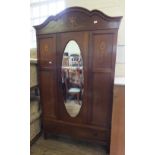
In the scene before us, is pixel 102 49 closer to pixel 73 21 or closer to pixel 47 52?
pixel 73 21

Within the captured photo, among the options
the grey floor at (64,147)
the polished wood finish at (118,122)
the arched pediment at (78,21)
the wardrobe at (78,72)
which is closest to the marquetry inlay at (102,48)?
the wardrobe at (78,72)

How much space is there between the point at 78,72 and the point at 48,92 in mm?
528

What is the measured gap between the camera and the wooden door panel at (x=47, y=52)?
2.25m

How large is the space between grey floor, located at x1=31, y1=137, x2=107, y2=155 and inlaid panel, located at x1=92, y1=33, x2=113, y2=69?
1.04 m

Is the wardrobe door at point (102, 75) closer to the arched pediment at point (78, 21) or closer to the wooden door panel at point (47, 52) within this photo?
the arched pediment at point (78, 21)

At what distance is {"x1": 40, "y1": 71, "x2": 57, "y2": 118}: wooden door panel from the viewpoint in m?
2.33

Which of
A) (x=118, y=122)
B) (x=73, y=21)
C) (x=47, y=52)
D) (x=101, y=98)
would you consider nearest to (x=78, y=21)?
(x=73, y=21)

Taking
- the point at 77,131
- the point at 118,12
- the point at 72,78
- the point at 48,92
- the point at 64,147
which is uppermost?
the point at 118,12

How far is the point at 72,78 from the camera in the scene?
2.22 metres

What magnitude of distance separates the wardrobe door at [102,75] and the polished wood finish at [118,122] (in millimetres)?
506

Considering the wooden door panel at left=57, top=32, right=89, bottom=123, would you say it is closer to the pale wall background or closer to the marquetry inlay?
the marquetry inlay

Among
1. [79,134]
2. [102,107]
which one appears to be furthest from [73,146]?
[102,107]
